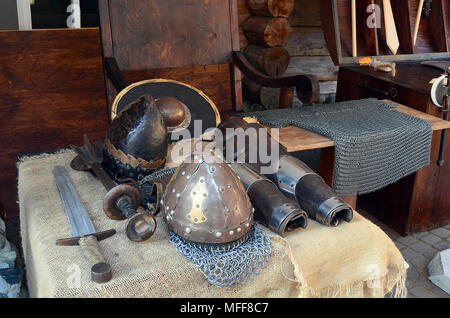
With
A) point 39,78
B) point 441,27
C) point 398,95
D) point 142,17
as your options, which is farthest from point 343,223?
point 441,27

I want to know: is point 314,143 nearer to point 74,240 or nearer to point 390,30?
point 74,240

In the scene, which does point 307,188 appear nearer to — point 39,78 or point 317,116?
point 317,116

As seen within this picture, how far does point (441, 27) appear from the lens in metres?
3.17

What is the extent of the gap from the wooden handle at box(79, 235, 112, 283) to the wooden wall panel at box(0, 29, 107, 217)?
1774mm

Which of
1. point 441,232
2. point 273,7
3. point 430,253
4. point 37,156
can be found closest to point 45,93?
point 37,156

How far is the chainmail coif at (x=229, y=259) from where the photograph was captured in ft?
3.59

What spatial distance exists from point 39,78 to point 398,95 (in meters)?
2.10

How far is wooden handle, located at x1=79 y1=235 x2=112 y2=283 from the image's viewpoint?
1.01 metres

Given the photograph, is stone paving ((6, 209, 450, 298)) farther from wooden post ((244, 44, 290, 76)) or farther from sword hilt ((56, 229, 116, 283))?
wooden post ((244, 44, 290, 76))

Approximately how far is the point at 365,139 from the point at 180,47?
1.16 m

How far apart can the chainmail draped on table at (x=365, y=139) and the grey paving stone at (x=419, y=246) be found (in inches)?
21.8

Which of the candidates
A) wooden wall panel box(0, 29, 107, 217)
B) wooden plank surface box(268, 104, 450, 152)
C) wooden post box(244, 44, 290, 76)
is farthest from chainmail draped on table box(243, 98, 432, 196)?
wooden post box(244, 44, 290, 76)

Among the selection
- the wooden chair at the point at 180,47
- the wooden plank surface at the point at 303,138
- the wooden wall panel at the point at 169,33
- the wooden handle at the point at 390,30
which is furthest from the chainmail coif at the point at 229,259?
the wooden handle at the point at 390,30

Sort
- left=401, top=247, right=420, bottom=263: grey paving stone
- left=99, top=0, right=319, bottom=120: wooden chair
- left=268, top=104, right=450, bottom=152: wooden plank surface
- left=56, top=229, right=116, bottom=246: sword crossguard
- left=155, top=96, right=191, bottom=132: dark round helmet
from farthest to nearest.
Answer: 1. left=401, top=247, right=420, bottom=263: grey paving stone
2. left=99, top=0, right=319, bottom=120: wooden chair
3. left=268, top=104, right=450, bottom=152: wooden plank surface
4. left=155, top=96, right=191, bottom=132: dark round helmet
5. left=56, top=229, right=116, bottom=246: sword crossguard
